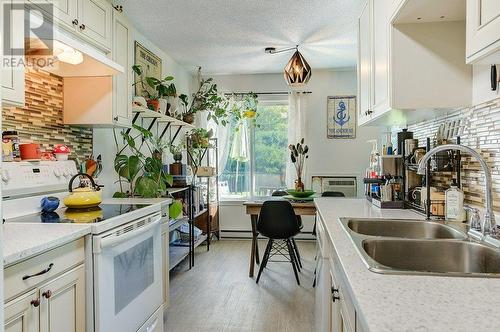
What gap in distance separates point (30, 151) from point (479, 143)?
7.73 ft

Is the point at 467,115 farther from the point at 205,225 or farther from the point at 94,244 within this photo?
the point at 205,225

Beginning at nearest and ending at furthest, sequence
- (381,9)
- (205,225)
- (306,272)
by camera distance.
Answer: (381,9), (306,272), (205,225)

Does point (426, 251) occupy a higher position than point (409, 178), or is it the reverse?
point (409, 178)

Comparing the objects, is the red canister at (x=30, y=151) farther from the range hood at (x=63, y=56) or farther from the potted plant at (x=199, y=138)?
the potted plant at (x=199, y=138)

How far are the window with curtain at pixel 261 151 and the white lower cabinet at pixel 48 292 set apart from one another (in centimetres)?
374

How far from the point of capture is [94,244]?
1553 millimetres

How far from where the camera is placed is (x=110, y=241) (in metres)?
→ 1.61

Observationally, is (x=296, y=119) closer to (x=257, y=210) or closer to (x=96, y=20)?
(x=257, y=210)

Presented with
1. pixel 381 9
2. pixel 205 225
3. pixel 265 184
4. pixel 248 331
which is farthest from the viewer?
pixel 265 184

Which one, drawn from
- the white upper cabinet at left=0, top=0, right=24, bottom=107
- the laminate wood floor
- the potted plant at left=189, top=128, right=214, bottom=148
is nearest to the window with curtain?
the potted plant at left=189, top=128, right=214, bottom=148

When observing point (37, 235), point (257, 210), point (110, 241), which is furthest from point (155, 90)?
point (37, 235)

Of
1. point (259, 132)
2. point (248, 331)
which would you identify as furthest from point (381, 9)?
point (259, 132)

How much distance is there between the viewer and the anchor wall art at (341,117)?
4934 mm

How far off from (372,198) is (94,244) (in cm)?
191
